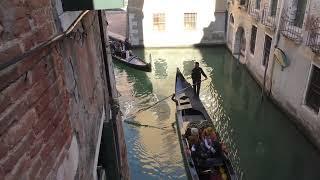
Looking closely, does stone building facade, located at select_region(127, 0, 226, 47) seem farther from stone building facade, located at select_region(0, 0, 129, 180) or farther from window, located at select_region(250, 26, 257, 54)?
stone building facade, located at select_region(0, 0, 129, 180)

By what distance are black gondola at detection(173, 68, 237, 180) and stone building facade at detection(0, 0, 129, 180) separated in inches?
185

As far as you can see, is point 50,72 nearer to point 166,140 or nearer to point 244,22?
point 166,140

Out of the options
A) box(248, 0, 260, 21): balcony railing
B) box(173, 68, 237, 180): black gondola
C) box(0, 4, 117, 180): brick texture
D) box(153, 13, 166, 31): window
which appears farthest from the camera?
box(153, 13, 166, 31): window

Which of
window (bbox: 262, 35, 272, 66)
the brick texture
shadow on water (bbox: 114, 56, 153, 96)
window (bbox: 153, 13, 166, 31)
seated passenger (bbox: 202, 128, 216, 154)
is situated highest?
the brick texture

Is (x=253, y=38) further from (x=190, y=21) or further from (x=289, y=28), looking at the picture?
(x=190, y=21)

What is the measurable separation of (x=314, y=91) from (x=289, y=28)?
2.62m

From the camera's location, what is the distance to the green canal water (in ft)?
29.1

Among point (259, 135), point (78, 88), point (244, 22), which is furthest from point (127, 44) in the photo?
point (78, 88)

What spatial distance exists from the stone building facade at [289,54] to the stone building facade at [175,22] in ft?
10.8

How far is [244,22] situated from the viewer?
1602 centimetres

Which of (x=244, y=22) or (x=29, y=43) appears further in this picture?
(x=244, y=22)

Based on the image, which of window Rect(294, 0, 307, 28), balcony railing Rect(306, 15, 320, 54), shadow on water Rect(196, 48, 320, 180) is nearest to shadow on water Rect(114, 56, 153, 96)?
shadow on water Rect(196, 48, 320, 180)

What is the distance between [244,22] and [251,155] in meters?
8.47

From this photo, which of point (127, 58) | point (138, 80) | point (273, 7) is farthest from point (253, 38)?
point (127, 58)
